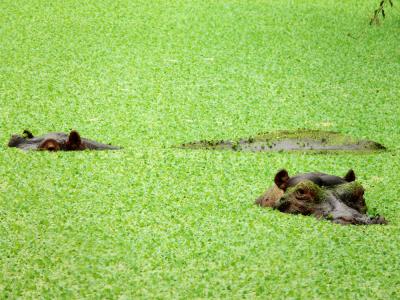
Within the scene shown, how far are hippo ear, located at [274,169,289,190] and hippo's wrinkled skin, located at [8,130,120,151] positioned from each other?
1271 mm

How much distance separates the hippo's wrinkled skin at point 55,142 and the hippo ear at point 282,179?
4.17 feet

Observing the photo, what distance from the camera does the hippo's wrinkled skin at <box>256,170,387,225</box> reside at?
3754 mm

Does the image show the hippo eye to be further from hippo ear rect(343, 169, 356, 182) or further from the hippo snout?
hippo ear rect(343, 169, 356, 182)

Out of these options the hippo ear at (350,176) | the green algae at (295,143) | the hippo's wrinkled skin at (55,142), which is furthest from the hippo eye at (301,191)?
the hippo's wrinkled skin at (55,142)

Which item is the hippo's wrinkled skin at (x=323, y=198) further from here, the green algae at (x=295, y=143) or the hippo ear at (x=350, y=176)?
the green algae at (x=295, y=143)

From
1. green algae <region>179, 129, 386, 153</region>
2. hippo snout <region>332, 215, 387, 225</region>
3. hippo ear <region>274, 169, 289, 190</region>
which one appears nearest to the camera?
hippo snout <region>332, 215, 387, 225</region>

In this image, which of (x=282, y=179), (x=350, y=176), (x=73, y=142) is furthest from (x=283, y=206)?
(x=73, y=142)

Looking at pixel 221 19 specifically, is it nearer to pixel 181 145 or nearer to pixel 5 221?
pixel 181 145

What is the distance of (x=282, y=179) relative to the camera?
3865 mm

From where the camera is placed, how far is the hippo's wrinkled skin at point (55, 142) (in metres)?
4.77

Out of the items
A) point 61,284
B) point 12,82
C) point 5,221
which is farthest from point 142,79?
point 61,284

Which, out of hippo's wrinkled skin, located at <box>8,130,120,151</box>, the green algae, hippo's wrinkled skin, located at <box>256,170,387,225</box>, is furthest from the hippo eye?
hippo's wrinkled skin, located at <box>8,130,120,151</box>

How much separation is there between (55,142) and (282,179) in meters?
1.42

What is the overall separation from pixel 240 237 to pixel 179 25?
3.98m
